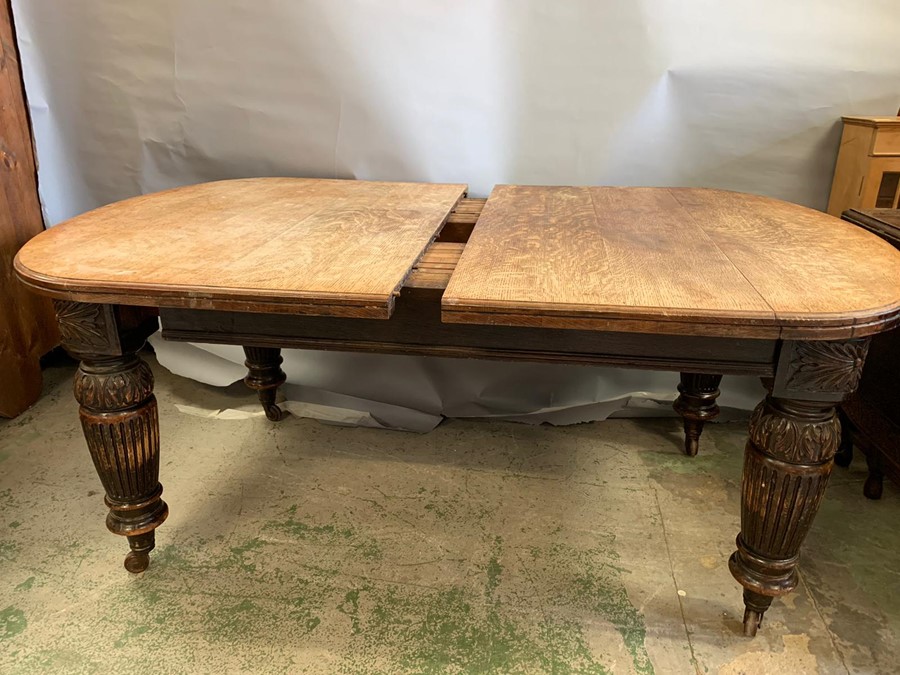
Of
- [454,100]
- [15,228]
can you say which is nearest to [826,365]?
[454,100]

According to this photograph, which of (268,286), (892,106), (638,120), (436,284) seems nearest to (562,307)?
(436,284)

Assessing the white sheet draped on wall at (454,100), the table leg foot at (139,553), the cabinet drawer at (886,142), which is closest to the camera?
the table leg foot at (139,553)

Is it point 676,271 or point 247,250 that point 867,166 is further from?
point 247,250

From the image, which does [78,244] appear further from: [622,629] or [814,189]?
[814,189]

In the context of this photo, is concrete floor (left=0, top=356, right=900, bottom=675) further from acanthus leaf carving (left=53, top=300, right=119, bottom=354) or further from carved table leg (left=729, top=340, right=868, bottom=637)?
acanthus leaf carving (left=53, top=300, right=119, bottom=354)

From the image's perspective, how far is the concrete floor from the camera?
128 cm

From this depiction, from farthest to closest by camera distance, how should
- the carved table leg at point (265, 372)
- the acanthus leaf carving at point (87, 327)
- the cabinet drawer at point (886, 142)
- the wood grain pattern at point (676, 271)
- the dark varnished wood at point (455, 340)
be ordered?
the carved table leg at point (265, 372), the cabinet drawer at point (886, 142), the acanthus leaf carving at point (87, 327), the dark varnished wood at point (455, 340), the wood grain pattern at point (676, 271)

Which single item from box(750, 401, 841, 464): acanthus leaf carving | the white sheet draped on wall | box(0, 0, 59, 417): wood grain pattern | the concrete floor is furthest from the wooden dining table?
box(0, 0, 59, 417): wood grain pattern

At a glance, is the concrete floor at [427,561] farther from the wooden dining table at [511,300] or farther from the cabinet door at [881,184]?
the cabinet door at [881,184]

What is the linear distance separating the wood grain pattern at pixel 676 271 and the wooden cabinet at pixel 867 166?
0.30 meters

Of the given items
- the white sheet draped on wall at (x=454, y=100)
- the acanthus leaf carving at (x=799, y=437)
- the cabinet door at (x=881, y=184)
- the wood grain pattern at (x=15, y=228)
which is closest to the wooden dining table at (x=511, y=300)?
the acanthus leaf carving at (x=799, y=437)

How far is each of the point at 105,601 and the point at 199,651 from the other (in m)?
0.27

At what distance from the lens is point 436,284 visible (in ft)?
3.67

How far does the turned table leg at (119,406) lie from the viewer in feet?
4.02
